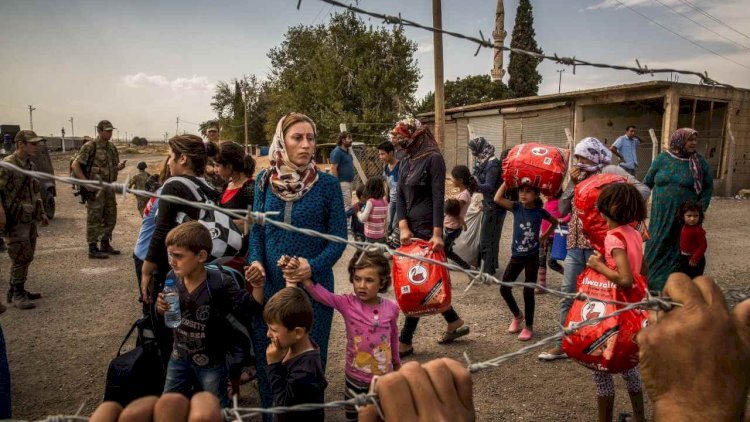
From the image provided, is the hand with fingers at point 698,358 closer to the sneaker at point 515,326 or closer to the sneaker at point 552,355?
the sneaker at point 552,355

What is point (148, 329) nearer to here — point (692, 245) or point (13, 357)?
point (13, 357)

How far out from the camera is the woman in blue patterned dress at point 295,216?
2344mm

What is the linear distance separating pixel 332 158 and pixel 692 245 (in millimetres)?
5837

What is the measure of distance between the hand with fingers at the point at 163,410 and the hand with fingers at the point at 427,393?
31 centimetres

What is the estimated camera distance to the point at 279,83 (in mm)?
35469

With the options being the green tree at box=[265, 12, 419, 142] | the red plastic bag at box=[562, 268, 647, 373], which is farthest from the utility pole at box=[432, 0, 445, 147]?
the green tree at box=[265, 12, 419, 142]

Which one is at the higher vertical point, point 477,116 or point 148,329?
point 477,116

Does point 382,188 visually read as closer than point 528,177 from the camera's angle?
No

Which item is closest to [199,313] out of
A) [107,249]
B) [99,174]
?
[99,174]

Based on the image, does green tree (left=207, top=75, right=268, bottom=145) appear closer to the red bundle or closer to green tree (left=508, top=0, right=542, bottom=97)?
green tree (left=508, top=0, right=542, bottom=97)

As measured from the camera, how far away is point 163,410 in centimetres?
80

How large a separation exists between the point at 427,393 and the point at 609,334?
1.71m

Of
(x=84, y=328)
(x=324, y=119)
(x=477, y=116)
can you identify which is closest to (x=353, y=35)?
(x=324, y=119)

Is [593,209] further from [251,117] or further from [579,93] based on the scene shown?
[251,117]
